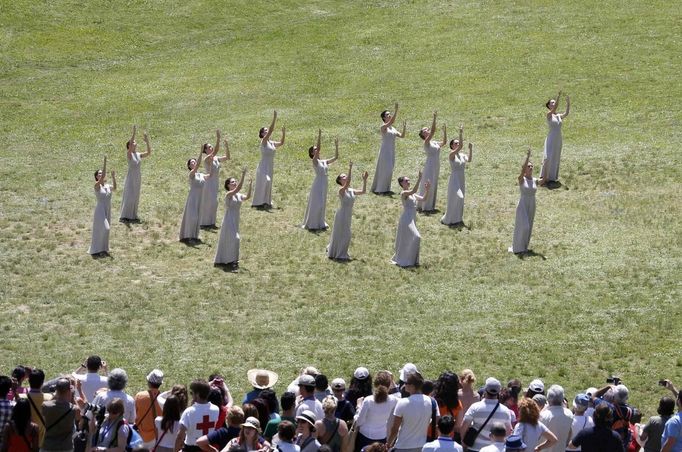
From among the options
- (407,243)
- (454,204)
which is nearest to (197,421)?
(407,243)

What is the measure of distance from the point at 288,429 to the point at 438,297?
42.3 feet

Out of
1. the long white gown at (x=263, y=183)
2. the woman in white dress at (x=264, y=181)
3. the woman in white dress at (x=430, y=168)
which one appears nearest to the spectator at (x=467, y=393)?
the woman in white dress at (x=430, y=168)

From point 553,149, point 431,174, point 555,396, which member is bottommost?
point 555,396

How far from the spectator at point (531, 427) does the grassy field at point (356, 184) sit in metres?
6.35

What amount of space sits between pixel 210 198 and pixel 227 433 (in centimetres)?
1799

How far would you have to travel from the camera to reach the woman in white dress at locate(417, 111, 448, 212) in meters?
33.4

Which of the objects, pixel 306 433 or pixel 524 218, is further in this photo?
pixel 524 218

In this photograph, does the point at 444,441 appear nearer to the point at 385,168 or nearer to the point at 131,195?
the point at 131,195

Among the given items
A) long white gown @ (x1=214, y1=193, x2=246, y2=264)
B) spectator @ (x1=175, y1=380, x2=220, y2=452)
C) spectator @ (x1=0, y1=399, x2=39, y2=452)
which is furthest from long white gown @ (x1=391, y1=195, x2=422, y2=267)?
spectator @ (x1=0, y1=399, x2=39, y2=452)

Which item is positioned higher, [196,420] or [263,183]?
[263,183]

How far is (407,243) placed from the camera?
28.9 m

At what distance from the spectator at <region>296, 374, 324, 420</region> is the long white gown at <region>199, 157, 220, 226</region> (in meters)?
16.2

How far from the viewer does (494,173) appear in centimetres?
3638

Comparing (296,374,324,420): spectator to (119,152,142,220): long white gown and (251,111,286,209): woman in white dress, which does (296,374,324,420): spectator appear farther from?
(251,111,286,209): woman in white dress
